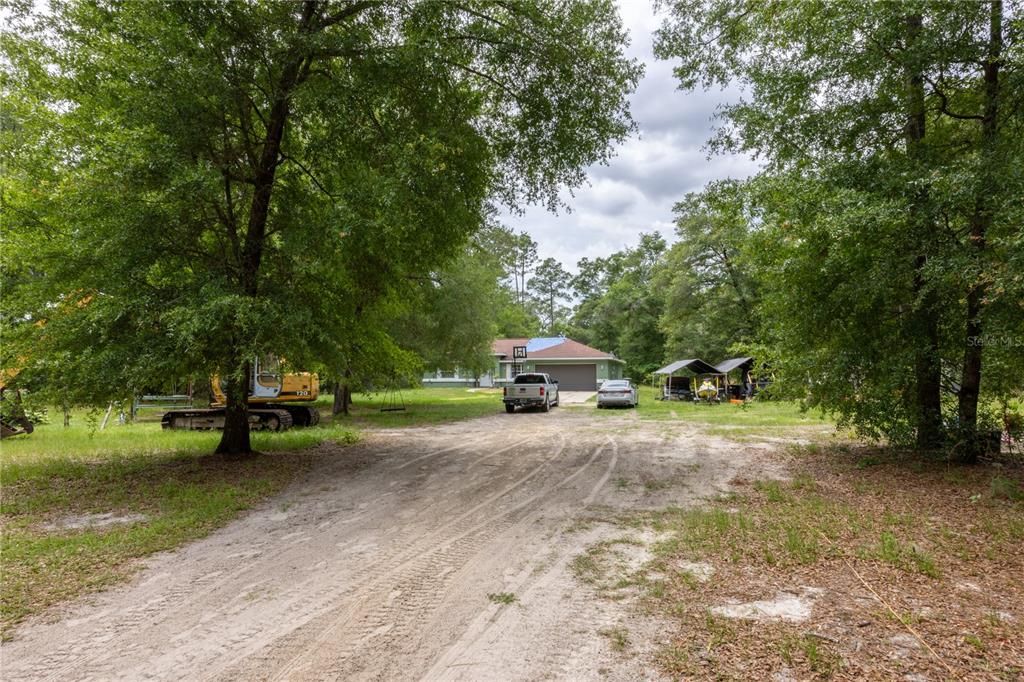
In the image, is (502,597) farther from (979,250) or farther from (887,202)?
(979,250)

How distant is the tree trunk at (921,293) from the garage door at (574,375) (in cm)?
3002

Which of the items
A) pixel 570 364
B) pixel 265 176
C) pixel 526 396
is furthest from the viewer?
pixel 570 364

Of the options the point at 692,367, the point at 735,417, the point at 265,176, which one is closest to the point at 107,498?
the point at 265,176

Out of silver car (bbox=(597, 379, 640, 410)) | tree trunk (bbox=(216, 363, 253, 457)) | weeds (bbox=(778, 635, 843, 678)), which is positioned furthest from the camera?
silver car (bbox=(597, 379, 640, 410))

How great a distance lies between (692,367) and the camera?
1069 inches

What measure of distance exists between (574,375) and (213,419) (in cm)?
2810

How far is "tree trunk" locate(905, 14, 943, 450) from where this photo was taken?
6.86m

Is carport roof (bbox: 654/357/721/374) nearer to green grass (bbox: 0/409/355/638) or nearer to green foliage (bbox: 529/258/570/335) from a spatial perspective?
green grass (bbox: 0/409/355/638)

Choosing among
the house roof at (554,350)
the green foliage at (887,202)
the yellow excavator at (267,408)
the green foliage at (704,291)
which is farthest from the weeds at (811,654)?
the house roof at (554,350)

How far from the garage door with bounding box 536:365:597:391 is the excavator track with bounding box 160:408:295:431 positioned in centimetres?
2628

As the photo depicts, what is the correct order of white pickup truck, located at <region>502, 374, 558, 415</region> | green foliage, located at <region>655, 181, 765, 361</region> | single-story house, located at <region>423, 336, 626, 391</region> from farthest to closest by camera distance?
1. single-story house, located at <region>423, 336, 626, 391</region>
2. green foliage, located at <region>655, 181, 765, 361</region>
3. white pickup truck, located at <region>502, 374, 558, 415</region>

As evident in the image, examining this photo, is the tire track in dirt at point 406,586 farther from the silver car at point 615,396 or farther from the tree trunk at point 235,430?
the silver car at point 615,396

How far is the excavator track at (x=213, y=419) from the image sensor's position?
47.3 feet

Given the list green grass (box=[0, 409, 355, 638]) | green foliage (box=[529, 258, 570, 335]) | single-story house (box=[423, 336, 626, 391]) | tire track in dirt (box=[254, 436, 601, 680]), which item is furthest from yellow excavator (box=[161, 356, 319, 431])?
green foliage (box=[529, 258, 570, 335])
